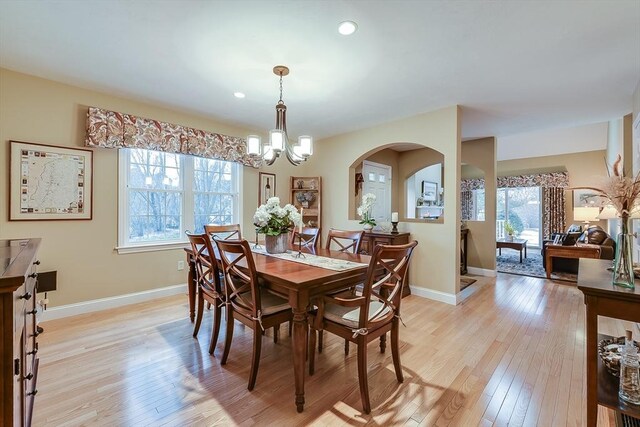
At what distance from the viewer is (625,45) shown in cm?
225

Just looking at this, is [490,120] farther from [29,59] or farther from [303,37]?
[29,59]

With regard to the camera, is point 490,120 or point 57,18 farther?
point 490,120

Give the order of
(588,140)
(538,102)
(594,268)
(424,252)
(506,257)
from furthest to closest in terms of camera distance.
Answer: (506,257) → (588,140) → (424,252) → (538,102) → (594,268)

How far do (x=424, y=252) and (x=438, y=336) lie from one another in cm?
144

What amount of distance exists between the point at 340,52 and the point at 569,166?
792 centimetres

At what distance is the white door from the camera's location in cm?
576

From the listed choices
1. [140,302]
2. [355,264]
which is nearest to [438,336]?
[355,264]

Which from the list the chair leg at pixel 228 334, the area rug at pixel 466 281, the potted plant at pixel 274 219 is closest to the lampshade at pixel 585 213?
the area rug at pixel 466 281

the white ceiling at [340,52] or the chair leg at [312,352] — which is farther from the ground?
the white ceiling at [340,52]

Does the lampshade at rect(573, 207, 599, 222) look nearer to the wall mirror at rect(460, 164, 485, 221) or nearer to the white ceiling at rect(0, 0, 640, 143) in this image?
the white ceiling at rect(0, 0, 640, 143)

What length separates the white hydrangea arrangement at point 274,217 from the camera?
2496 millimetres

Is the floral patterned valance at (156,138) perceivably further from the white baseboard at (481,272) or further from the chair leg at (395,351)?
the white baseboard at (481,272)

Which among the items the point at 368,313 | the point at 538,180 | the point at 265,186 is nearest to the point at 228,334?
the point at 368,313

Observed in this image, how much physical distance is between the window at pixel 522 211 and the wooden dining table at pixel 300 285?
818cm
